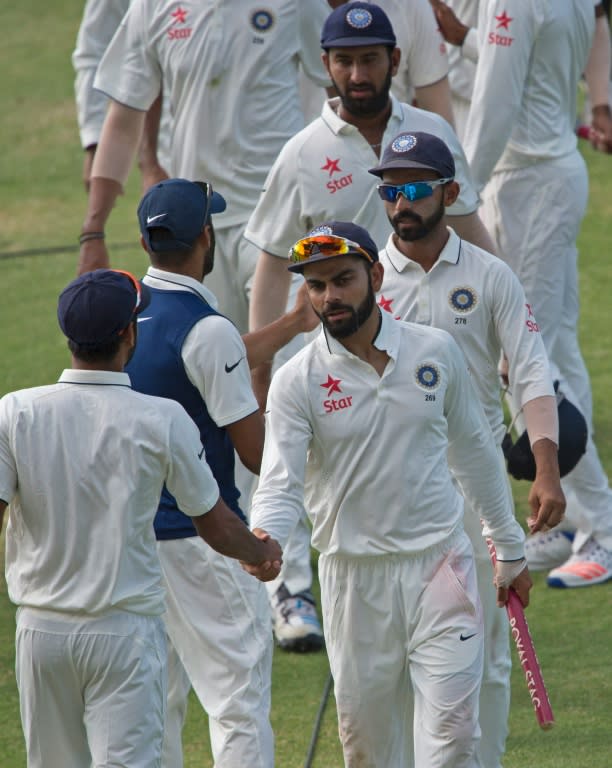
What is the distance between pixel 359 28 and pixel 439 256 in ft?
3.90

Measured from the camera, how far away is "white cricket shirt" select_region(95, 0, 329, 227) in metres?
7.05

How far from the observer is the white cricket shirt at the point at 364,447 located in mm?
4723

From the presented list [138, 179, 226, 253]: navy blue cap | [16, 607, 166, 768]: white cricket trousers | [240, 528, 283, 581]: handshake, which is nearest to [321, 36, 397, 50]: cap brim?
[138, 179, 226, 253]: navy blue cap

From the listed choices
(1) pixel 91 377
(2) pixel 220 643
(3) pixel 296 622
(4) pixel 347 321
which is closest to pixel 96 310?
(1) pixel 91 377

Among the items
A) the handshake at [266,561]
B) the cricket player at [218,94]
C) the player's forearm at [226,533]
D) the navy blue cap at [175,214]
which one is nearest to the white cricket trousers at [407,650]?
the handshake at [266,561]

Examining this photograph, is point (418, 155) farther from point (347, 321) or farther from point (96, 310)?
point (96, 310)

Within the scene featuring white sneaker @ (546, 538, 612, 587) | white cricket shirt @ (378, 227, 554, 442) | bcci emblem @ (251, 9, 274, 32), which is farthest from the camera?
white sneaker @ (546, 538, 612, 587)

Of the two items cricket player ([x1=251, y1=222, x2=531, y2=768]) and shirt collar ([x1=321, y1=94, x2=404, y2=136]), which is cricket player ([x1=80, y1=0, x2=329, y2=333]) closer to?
shirt collar ([x1=321, y1=94, x2=404, y2=136])

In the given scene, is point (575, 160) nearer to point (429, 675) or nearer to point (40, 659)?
point (429, 675)

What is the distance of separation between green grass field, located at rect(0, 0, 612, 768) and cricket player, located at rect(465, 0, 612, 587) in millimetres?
335

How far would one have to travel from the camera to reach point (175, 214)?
518 cm

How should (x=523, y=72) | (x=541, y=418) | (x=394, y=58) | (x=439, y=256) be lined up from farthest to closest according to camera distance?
(x=523, y=72) < (x=394, y=58) < (x=439, y=256) < (x=541, y=418)

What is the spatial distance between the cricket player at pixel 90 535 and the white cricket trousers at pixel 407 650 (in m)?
0.68

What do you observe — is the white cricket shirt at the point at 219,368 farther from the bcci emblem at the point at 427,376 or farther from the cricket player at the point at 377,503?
the bcci emblem at the point at 427,376
